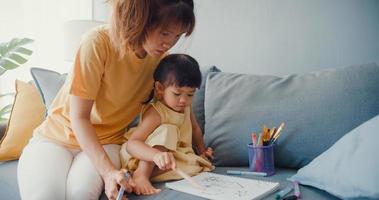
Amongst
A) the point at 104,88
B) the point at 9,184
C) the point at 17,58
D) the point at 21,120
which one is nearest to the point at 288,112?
the point at 104,88

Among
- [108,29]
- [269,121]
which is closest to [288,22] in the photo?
[269,121]

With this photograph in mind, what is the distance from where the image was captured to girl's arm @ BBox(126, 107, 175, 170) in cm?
86

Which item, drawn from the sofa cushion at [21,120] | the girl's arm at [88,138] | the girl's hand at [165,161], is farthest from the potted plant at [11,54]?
the girl's hand at [165,161]

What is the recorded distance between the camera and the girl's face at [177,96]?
1.02m

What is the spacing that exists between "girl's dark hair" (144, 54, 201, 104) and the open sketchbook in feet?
0.87

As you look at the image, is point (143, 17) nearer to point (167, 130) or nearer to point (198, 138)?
point (167, 130)

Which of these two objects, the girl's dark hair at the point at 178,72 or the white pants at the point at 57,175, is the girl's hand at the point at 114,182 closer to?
the white pants at the point at 57,175

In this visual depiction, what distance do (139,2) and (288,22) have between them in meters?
0.77

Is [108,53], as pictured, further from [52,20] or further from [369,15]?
[52,20]

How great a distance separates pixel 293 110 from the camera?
1.06 m

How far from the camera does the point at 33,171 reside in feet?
2.97

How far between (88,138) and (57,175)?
0.12m

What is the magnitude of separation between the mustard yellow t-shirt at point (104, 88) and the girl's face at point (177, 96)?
0.09 meters

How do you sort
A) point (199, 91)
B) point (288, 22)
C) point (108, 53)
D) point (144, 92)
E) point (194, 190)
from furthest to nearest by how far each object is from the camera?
1. point (288, 22)
2. point (199, 91)
3. point (144, 92)
4. point (108, 53)
5. point (194, 190)
